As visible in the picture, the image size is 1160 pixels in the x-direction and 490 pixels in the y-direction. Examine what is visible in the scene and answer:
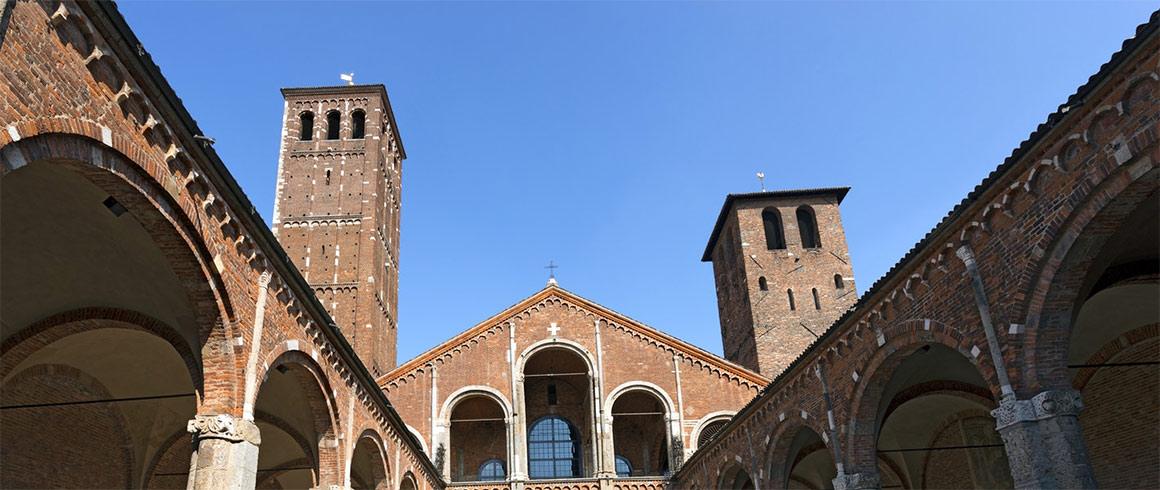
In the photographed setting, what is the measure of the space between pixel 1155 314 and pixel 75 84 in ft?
47.8

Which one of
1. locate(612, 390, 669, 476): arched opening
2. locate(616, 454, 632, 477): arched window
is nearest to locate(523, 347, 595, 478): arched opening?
locate(612, 390, 669, 476): arched opening

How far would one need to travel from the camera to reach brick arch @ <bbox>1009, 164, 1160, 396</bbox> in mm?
8141

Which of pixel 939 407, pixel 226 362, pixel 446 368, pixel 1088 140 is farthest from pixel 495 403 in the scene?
pixel 1088 140

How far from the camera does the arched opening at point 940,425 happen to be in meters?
14.3

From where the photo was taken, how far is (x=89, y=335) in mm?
11688

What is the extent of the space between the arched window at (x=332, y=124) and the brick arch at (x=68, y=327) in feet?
82.3

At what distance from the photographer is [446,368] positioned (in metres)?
27.8

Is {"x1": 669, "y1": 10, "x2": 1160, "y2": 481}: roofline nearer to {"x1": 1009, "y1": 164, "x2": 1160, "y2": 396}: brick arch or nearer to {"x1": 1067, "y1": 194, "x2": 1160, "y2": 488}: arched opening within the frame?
{"x1": 1009, "y1": 164, "x2": 1160, "y2": 396}: brick arch

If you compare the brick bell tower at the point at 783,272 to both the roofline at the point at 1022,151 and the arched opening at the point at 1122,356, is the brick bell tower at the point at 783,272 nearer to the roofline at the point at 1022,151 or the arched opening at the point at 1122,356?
the arched opening at the point at 1122,356

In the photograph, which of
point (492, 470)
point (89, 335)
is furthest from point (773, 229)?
point (89, 335)

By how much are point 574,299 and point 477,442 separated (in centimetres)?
646

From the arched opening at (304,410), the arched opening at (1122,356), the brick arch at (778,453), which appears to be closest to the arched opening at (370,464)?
the arched opening at (304,410)

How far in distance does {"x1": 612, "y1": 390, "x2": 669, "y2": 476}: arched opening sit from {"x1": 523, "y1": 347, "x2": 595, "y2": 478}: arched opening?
1.30m

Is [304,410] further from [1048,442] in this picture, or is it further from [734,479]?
[734,479]
